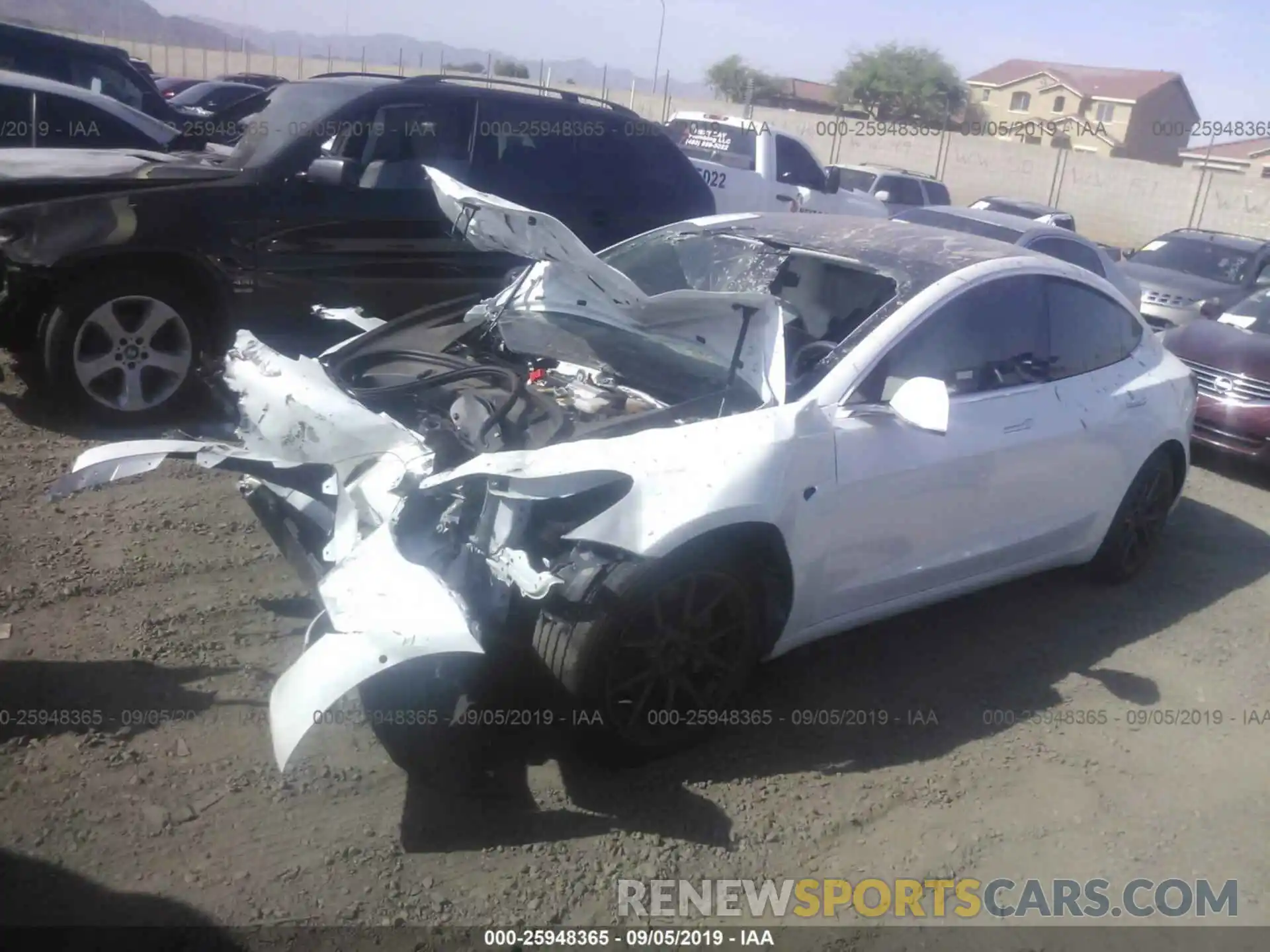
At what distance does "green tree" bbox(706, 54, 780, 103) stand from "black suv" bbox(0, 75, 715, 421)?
56.8 meters

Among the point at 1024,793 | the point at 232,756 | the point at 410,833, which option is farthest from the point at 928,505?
the point at 232,756

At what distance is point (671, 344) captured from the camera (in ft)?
13.8

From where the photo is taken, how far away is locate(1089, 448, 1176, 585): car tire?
17.2ft

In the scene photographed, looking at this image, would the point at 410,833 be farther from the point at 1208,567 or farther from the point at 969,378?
the point at 1208,567

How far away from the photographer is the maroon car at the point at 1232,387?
294 inches

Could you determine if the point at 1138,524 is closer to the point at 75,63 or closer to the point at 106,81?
the point at 106,81

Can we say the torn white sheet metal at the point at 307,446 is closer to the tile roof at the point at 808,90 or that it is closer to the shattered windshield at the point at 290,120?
the shattered windshield at the point at 290,120

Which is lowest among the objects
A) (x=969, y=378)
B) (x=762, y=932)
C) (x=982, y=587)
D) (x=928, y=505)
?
(x=762, y=932)

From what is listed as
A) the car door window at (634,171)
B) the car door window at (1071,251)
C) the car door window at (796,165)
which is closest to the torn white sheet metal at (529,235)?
the car door window at (634,171)

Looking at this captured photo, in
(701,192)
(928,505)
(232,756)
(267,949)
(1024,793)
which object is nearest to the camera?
(267,949)

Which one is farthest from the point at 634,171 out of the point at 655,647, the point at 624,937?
the point at 624,937

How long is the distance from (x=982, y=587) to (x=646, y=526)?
1997mm

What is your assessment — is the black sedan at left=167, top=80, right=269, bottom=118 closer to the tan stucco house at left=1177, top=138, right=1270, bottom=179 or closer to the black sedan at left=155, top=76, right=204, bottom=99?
the black sedan at left=155, top=76, right=204, bottom=99

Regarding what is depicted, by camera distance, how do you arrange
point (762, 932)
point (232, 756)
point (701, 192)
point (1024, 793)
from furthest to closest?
1. point (701, 192)
2. point (1024, 793)
3. point (232, 756)
4. point (762, 932)
